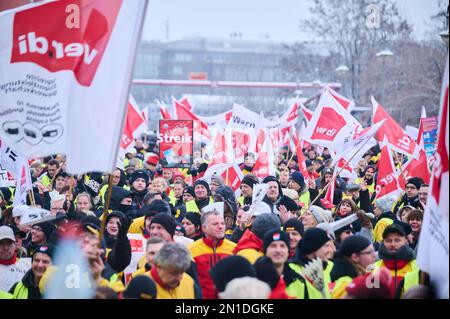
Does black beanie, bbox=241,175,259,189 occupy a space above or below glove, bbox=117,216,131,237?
above

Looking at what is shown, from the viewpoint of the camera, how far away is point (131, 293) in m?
6.70

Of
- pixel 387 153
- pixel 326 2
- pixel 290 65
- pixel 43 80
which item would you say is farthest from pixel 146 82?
pixel 43 80

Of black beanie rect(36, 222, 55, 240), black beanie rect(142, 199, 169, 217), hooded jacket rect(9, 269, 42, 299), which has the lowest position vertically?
hooded jacket rect(9, 269, 42, 299)

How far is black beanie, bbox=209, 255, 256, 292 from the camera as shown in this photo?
6.95 m

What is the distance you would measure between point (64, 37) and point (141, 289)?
2.40 m

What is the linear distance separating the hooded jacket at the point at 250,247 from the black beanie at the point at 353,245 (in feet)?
2.59

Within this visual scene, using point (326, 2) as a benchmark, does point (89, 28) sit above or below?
below

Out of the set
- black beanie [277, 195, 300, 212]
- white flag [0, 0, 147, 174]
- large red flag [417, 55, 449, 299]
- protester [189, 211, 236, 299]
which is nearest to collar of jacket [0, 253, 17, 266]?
white flag [0, 0, 147, 174]

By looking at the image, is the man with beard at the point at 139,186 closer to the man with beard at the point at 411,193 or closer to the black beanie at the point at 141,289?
the man with beard at the point at 411,193

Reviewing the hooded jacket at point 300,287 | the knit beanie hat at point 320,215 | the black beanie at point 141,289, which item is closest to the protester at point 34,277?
the black beanie at point 141,289

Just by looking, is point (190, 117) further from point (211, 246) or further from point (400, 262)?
point (400, 262)

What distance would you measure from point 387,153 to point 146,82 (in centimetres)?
5302

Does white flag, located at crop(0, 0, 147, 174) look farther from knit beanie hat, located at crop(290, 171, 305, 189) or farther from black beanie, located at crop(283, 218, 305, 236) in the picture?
knit beanie hat, located at crop(290, 171, 305, 189)
